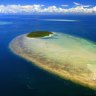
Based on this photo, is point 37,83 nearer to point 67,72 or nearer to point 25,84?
point 25,84

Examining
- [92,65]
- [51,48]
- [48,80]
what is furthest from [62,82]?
[51,48]

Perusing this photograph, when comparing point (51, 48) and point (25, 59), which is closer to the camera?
point (25, 59)

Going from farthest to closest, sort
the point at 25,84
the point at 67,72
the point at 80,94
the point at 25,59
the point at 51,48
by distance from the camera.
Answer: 1. the point at 51,48
2. the point at 25,59
3. the point at 67,72
4. the point at 25,84
5. the point at 80,94

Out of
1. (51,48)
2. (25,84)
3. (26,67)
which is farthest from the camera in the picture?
(51,48)

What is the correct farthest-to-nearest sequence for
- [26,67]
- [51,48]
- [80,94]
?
[51,48] → [26,67] → [80,94]

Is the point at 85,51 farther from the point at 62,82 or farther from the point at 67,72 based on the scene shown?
the point at 62,82

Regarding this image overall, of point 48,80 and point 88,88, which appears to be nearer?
point 88,88

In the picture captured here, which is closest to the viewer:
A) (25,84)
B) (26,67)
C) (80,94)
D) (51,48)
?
(80,94)

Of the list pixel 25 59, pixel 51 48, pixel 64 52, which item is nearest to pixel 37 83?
pixel 25 59
